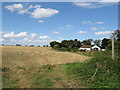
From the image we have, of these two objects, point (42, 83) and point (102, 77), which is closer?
point (42, 83)

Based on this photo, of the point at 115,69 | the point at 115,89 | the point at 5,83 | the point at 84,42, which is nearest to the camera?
the point at 115,89

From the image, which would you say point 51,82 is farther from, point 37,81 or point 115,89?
point 115,89

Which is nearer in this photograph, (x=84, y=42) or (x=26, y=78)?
(x=26, y=78)

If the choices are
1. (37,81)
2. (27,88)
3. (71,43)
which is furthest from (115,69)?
(71,43)

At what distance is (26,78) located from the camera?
6.06 m

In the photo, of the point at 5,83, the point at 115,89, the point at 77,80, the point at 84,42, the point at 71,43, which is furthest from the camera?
the point at 84,42

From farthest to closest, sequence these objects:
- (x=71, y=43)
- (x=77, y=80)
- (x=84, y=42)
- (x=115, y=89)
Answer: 1. (x=84, y=42)
2. (x=71, y=43)
3. (x=77, y=80)
4. (x=115, y=89)

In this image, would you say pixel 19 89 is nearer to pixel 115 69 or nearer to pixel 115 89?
pixel 115 89

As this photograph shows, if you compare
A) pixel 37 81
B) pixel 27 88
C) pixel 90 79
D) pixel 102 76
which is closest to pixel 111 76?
pixel 102 76

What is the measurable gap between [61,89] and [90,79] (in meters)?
1.26

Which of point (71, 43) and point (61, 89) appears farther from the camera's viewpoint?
point (71, 43)

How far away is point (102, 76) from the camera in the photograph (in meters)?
5.91

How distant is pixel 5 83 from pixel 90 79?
9.13 feet

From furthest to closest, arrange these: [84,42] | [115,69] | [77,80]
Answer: [84,42], [115,69], [77,80]
